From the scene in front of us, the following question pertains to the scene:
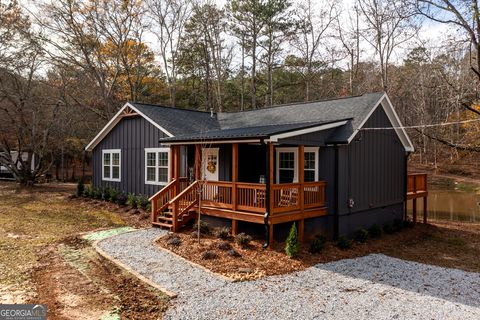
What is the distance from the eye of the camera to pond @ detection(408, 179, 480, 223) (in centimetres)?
1916

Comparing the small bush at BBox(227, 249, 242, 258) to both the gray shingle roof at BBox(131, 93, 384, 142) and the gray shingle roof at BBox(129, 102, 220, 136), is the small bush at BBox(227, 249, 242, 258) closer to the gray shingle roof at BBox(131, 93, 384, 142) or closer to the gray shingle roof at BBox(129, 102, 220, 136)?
the gray shingle roof at BBox(131, 93, 384, 142)

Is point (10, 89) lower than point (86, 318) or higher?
higher

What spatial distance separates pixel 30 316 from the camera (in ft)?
17.5

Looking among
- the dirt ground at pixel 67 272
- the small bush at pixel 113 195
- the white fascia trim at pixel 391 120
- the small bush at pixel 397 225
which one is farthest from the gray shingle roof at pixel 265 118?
the small bush at pixel 397 225

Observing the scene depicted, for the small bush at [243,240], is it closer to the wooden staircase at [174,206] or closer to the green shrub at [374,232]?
the wooden staircase at [174,206]

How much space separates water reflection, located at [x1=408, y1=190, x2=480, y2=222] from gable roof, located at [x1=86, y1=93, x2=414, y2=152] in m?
7.05

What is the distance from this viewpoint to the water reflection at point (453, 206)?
1902cm

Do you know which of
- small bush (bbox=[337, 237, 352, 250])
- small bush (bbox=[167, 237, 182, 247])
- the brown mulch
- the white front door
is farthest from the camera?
the white front door

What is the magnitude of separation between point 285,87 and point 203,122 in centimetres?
1593

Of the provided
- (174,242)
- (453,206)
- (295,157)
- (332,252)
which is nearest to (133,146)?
Result: (174,242)

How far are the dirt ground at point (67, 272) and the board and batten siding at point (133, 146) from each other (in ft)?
7.46

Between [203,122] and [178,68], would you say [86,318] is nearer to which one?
[203,122]

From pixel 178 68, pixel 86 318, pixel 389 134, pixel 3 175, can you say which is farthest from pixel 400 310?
pixel 3 175

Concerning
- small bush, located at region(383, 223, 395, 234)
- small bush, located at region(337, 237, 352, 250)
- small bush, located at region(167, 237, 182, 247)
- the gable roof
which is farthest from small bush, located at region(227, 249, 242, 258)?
small bush, located at region(383, 223, 395, 234)
